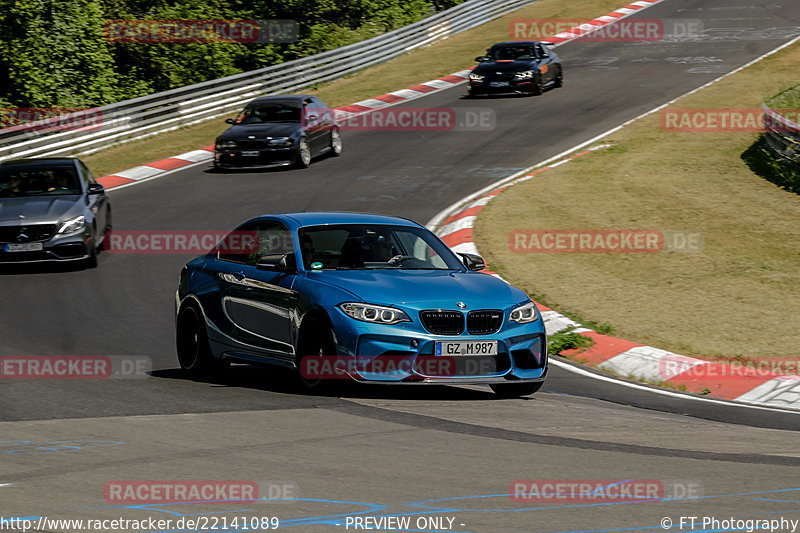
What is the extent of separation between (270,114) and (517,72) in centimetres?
901

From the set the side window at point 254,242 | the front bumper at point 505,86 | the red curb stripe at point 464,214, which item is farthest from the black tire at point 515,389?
the front bumper at point 505,86

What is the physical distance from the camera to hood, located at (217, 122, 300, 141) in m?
25.0

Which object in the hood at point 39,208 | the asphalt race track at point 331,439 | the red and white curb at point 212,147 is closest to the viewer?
the asphalt race track at point 331,439

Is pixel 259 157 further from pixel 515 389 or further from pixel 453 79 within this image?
pixel 515 389

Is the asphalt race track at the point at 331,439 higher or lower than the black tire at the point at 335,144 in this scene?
higher

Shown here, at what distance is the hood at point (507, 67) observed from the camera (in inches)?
1271

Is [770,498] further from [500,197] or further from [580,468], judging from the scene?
[500,197]

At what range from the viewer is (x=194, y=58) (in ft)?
145

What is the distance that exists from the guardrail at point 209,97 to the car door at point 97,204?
1003cm

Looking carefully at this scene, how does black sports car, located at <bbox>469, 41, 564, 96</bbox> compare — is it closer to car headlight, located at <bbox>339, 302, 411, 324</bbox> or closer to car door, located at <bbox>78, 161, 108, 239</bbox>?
car door, located at <bbox>78, 161, 108, 239</bbox>

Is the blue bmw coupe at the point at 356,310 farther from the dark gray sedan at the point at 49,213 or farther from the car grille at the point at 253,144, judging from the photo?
the car grille at the point at 253,144

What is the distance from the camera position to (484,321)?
966 centimetres

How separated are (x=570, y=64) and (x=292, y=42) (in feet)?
41.9

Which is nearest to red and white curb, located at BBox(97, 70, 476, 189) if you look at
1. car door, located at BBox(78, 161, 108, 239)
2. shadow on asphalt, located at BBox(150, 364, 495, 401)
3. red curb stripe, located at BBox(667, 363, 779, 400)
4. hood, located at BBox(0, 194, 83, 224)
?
car door, located at BBox(78, 161, 108, 239)
